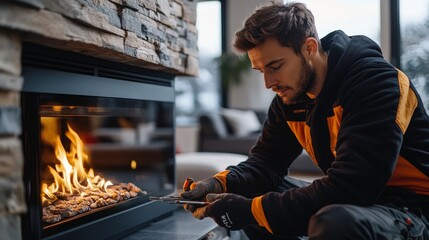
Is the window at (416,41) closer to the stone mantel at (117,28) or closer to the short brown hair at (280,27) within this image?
the stone mantel at (117,28)

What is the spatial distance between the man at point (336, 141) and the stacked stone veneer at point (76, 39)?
1.25ft

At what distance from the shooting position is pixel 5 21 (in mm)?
1114

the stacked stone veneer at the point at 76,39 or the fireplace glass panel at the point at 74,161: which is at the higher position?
the stacked stone veneer at the point at 76,39

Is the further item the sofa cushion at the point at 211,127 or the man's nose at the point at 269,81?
the sofa cushion at the point at 211,127

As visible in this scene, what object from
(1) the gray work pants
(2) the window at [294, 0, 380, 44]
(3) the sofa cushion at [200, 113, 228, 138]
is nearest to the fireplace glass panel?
(1) the gray work pants

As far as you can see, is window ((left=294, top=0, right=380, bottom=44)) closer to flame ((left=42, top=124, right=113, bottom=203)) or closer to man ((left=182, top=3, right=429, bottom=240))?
man ((left=182, top=3, right=429, bottom=240))

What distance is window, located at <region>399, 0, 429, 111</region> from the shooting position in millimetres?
5633

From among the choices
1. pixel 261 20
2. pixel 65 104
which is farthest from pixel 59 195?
pixel 261 20

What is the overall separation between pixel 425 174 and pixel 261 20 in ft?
2.41

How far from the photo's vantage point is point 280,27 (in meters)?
1.64

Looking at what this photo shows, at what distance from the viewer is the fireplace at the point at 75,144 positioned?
1411 mm

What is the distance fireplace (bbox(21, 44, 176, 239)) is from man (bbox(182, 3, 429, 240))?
0.34 m

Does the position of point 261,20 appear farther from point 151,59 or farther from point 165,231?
point 165,231

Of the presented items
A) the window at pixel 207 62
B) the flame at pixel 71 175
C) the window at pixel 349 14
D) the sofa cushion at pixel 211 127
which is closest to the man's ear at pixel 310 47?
the flame at pixel 71 175
